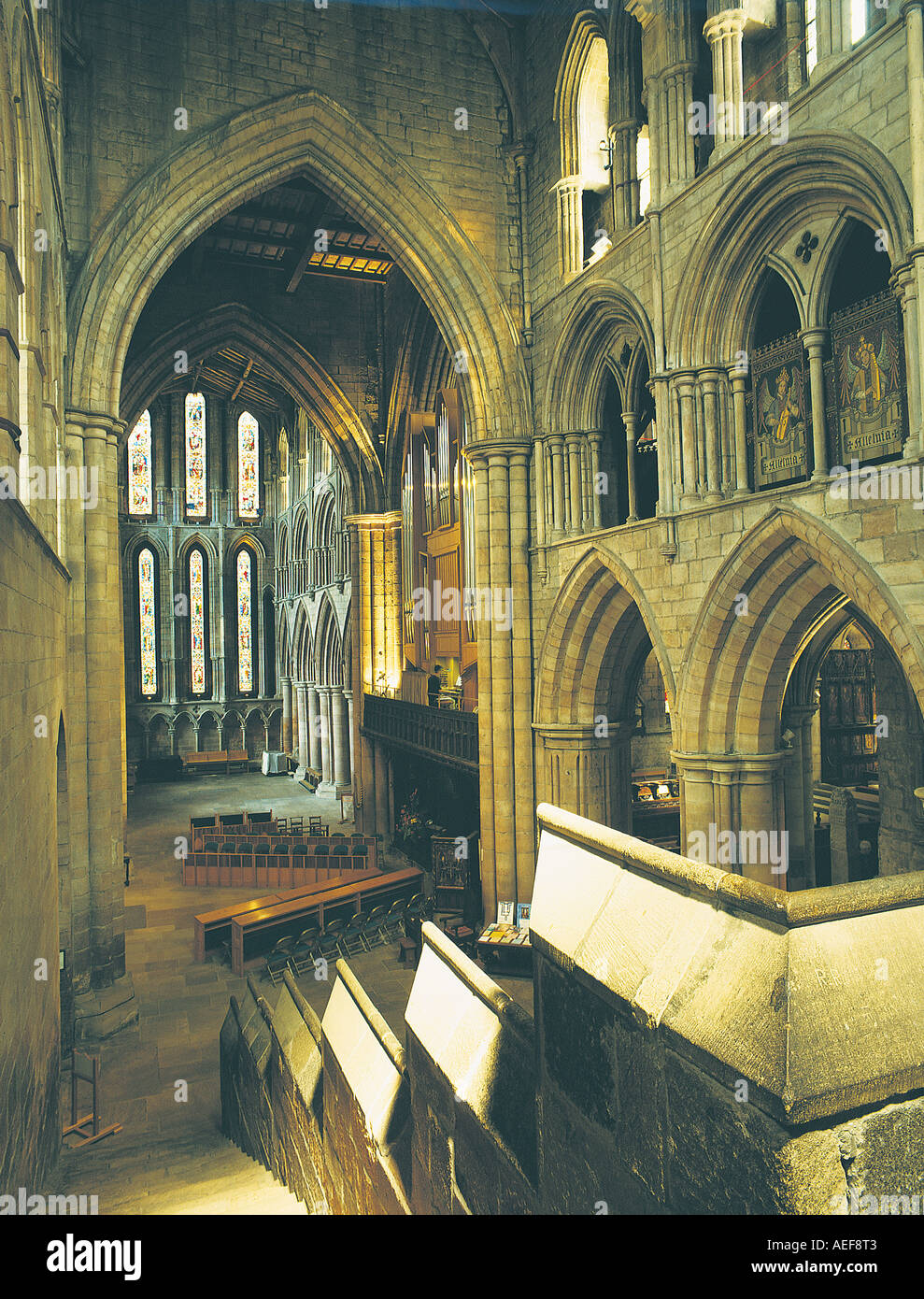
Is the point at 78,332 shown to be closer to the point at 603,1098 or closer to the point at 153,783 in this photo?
the point at 603,1098

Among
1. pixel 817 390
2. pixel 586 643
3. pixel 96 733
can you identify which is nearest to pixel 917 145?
pixel 817 390

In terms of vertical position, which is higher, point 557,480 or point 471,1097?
point 557,480

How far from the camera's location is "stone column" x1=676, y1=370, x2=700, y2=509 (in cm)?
830

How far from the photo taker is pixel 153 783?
27.8m

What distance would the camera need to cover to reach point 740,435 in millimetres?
7996

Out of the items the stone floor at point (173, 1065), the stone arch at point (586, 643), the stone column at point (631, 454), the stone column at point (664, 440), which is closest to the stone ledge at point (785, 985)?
the stone floor at point (173, 1065)

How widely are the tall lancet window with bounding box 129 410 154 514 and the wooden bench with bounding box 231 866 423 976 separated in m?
21.1

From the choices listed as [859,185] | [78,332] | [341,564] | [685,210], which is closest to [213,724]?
[341,564]

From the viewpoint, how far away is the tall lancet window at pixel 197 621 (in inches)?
1211

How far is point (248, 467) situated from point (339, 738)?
12.5 metres

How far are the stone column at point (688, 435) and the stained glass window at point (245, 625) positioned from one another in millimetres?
25335

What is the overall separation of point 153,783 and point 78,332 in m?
20.1

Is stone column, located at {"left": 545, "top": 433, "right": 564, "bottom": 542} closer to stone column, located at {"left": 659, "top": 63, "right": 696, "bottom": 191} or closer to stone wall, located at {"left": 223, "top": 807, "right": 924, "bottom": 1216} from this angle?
stone column, located at {"left": 659, "top": 63, "right": 696, "bottom": 191}

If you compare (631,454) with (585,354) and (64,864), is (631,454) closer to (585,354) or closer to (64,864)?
(585,354)
